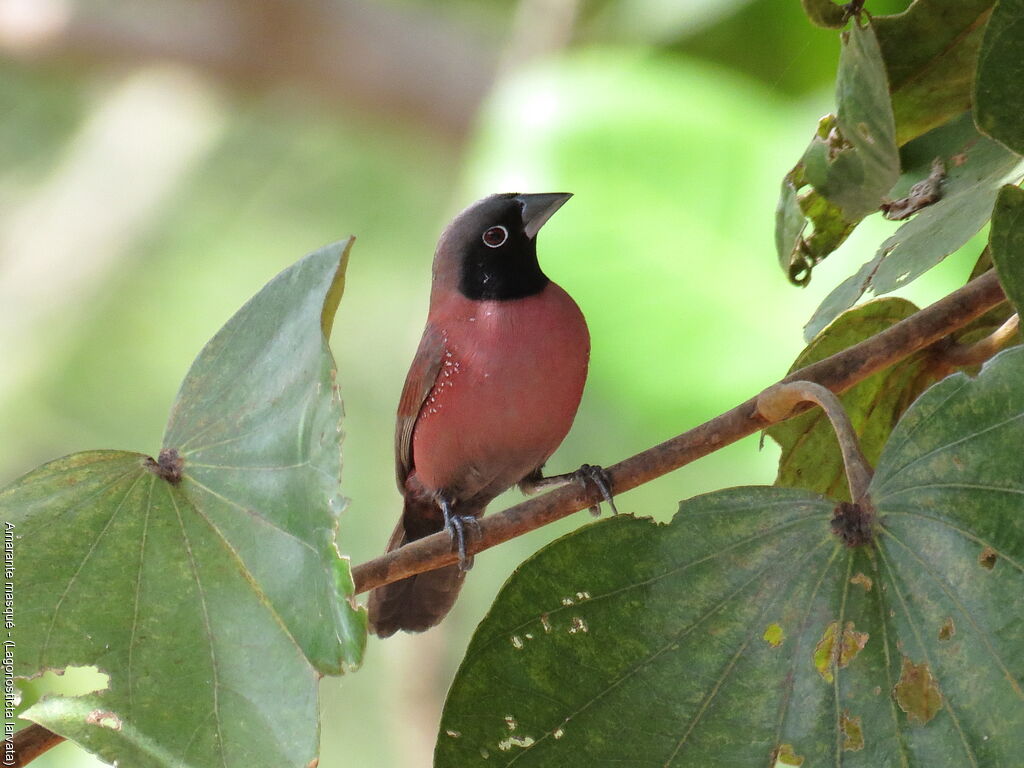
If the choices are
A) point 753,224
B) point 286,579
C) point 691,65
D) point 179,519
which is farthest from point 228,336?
point 691,65

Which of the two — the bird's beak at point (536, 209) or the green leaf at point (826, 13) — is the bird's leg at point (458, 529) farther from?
the green leaf at point (826, 13)

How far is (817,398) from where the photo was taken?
1.35m

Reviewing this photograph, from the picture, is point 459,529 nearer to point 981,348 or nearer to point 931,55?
point 981,348

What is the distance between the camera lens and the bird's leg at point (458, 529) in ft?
5.86

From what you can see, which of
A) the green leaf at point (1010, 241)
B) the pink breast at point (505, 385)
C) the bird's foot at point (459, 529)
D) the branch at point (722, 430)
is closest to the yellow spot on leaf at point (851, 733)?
the branch at point (722, 430)

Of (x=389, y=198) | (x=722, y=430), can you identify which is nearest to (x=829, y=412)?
(x=722, y=430)

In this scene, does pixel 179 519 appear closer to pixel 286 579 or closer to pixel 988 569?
pixel 286 579

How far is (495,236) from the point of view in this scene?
267 centimetres

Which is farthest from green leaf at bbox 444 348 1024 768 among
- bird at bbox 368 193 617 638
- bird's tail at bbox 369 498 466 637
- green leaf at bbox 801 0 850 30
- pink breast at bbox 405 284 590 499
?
bird's tail at bbox 369 498 466 637

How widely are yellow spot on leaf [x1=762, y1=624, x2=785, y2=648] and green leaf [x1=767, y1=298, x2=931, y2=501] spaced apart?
0.44 m

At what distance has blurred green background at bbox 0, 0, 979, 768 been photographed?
3.05 metres

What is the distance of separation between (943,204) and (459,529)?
980 millimetres

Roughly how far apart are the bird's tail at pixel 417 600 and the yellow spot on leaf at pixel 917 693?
1548 mm

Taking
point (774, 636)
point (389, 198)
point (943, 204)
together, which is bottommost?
point (774, 636)
